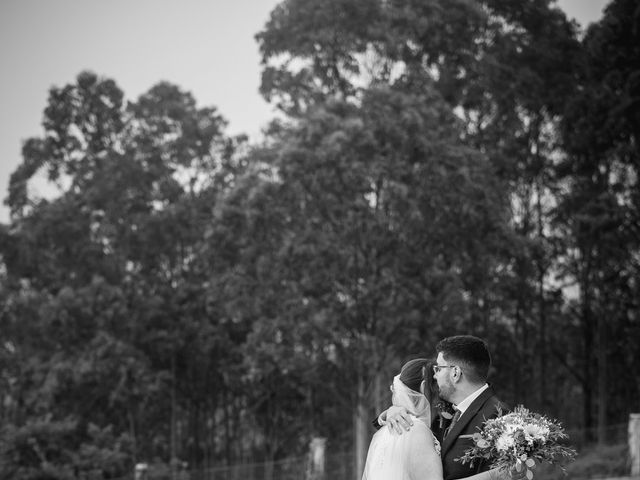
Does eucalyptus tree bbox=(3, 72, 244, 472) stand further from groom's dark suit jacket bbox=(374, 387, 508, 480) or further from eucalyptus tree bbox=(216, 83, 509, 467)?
groom's dark suit jacket bbox=(374, 387, 508, 480)

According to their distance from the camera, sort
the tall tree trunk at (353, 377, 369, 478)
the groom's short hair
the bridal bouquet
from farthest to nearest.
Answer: the tall tree trunk at (353, 377, 369, 478) < the groom's short hair < the bridal bouquet

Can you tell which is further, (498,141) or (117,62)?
(117,62)

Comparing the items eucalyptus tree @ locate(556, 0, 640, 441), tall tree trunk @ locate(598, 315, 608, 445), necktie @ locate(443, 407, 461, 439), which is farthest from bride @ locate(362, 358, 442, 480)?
tall tree trunk @ locate(598, 315, 608, 445)

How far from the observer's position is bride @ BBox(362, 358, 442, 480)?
16.9 feet

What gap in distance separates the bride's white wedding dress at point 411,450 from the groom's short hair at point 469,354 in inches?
11.6

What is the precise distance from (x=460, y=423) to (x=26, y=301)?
1011 inches

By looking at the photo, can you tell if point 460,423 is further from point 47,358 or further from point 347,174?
point 47,358

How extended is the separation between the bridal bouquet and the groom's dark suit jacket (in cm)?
5

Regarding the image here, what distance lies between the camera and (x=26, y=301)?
28969 millimetres

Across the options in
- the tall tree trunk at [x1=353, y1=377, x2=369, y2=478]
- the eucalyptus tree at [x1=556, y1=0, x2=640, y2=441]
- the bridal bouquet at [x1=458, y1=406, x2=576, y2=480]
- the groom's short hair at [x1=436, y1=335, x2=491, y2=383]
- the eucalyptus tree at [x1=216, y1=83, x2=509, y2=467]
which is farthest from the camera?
the eucalyptus tree at [x1=556, y1=0, x2=640, y2=441]

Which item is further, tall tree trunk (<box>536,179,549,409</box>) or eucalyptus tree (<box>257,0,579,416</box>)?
tall tree trunk (<box>536,179,549,409</box>)

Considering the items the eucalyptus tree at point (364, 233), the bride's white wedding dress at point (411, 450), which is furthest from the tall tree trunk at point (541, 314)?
the bride's white wedding dress at point (411, 450)

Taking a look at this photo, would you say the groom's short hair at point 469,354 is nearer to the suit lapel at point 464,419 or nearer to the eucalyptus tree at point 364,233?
the suit lapel at point 464,419

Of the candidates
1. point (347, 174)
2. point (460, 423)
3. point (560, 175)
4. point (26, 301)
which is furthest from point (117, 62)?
point (460, 423)
